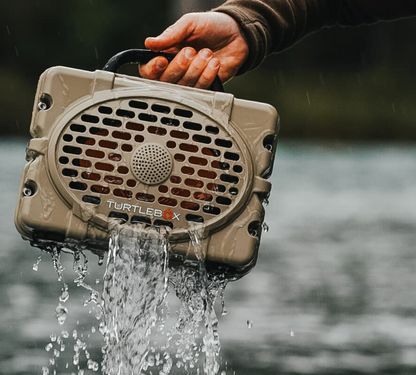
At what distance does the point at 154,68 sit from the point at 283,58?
25527 millimetres

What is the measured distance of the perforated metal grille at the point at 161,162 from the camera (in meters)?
2.35

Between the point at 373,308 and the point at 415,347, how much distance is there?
0.81 meters

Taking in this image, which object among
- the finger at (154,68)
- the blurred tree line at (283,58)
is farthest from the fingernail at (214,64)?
the blurred tree line at (283,58)

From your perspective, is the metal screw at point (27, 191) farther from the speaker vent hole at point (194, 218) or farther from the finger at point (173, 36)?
the finger at point (173, 36)

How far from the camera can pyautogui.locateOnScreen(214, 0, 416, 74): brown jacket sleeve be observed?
290 centimetres

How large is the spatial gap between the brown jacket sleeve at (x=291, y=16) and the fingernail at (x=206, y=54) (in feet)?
0.80

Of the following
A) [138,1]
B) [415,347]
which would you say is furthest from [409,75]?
[415,347]

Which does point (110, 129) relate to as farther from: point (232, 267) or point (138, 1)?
point (138, 1)

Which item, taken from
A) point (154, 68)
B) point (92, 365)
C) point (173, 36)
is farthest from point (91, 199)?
point (92, 365)

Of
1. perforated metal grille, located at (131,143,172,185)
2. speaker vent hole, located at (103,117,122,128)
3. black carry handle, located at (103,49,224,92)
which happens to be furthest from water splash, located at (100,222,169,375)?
black carry handle, located at (103,49,224,92)

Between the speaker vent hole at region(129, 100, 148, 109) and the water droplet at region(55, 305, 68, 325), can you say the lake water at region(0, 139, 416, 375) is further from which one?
the speaker vent hole at region(129, 100, 148, 109)

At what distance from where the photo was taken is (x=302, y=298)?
6.64 meters

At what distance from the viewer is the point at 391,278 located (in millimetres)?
7324

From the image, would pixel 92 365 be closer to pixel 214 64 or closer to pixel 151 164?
pixel 214 64
